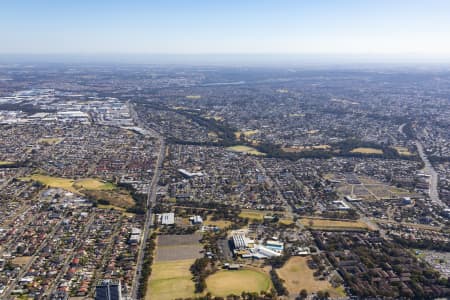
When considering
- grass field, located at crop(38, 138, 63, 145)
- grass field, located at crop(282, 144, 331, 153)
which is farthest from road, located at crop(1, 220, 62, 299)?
grass field, located at crop(282, 144, 331, 153)

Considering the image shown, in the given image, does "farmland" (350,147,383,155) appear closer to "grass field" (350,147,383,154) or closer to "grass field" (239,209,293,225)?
"grass field" (350,147,383,154)

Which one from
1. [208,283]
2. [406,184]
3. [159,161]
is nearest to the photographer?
[208,283]

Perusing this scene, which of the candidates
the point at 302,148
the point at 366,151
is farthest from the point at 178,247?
the point at 366,151

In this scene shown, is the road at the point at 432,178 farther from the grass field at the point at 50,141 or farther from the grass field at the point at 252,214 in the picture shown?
the grass field at the point at 50,141

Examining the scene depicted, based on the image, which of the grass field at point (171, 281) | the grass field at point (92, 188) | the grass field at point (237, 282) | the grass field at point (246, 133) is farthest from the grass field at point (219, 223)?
the grass field at point (246, 133)

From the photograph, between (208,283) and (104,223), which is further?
(104,223)

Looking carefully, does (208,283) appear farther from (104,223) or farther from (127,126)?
(127,126)

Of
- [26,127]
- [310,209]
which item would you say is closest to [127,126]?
[26,127]
